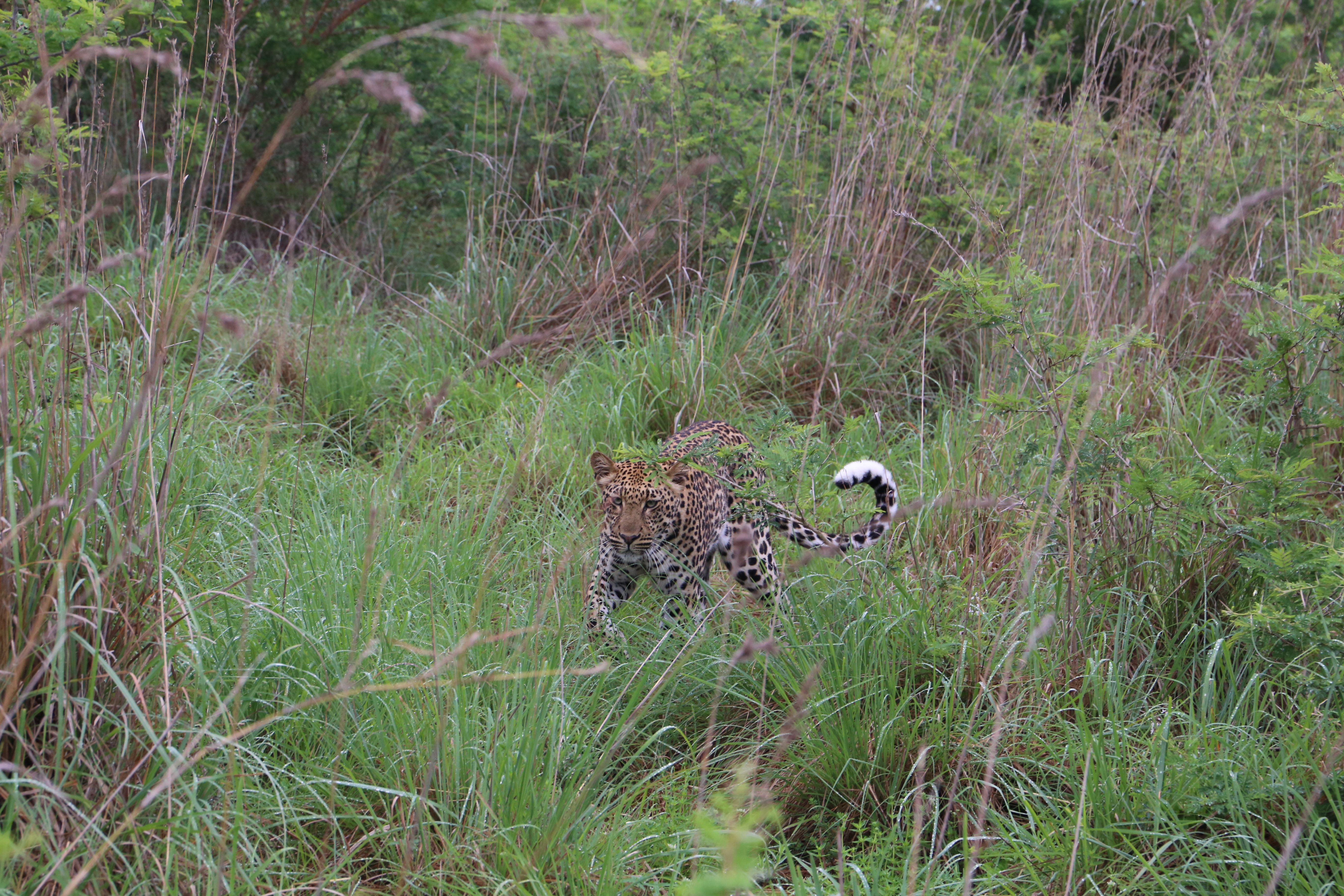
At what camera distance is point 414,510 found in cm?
468

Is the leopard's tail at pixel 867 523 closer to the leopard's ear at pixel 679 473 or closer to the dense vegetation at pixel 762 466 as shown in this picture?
the dense vegetation at pixel 762 466

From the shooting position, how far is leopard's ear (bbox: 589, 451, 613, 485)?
4363 mm

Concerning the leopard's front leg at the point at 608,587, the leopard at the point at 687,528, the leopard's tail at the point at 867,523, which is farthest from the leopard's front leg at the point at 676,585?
the leopard's tail at the point at 867,523

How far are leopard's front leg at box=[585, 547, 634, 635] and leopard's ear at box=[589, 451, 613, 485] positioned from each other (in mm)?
270

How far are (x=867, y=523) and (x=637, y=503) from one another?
0.90 metres

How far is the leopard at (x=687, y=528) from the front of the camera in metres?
3.89

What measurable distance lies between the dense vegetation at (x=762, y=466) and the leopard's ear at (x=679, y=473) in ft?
0.98

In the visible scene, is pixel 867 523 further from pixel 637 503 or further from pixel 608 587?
pixel 608 587

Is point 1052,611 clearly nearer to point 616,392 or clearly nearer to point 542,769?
point 542,769

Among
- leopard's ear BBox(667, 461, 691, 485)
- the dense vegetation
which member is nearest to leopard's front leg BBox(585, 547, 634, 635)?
the dense vegetation

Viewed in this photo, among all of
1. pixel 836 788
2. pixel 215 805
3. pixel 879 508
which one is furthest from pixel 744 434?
pixel 215 805

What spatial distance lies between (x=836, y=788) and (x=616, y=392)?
2766 mm

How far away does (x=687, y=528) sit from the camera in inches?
175

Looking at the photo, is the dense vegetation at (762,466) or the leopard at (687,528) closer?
the dense vegetation at (762,466)
